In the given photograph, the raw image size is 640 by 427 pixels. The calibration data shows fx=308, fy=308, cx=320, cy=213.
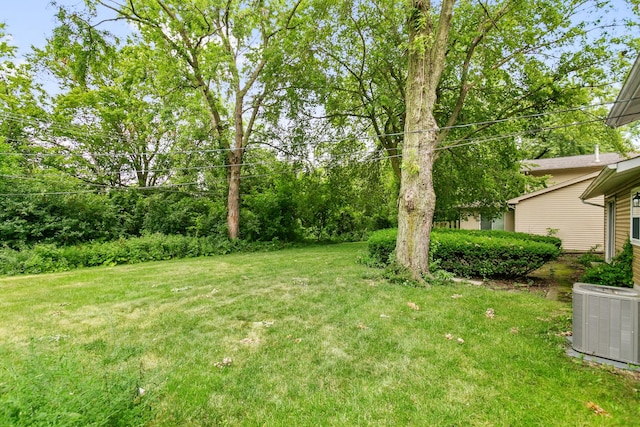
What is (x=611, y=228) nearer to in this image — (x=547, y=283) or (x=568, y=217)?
(x=547, y=283)

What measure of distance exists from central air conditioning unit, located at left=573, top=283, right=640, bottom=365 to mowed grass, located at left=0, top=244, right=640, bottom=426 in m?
0.24

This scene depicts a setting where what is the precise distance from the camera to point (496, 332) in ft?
12.8

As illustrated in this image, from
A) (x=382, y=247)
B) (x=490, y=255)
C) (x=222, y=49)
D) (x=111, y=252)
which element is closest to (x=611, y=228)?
(x=490, y=255)

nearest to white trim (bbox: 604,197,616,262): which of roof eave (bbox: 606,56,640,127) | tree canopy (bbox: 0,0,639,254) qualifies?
tree canopy (bbox: 0,0,639,254)

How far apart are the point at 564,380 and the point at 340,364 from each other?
2.01 meters

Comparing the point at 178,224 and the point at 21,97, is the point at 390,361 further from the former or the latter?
the point at 21,97

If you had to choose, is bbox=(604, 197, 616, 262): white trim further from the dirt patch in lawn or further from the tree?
the tree

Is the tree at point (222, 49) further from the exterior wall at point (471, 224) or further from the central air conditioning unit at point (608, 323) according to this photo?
the exterior wall at point (471, 224)

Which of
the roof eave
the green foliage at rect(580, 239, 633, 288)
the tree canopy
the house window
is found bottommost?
the green foliage at rect(580, 239, 633, 288)

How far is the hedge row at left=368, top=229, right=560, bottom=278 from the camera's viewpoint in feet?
22.2

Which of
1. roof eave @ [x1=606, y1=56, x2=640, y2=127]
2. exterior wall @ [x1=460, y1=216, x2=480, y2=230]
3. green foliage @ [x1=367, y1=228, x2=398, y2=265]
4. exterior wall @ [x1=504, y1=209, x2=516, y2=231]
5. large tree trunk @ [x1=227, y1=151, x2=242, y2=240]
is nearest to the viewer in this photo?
roof eave @ [x1=606, y1=56, x2=640, y2=127]

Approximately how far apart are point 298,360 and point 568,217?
50.7 feet

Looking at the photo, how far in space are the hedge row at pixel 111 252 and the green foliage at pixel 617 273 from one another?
11.3 meters

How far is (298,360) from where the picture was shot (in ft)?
10.6
